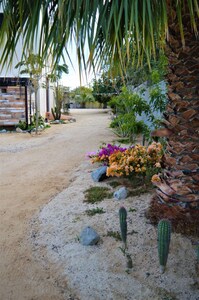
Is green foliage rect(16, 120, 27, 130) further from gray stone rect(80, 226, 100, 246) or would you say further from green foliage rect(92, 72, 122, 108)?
gray stone rect(80, 226, 100, 246)

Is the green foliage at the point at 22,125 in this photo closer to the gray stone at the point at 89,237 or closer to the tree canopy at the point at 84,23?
the gray stone at the point at 89,237

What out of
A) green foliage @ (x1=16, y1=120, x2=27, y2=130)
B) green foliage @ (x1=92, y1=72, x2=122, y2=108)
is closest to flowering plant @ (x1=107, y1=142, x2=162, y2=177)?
green foliage @ (x1=92, y1=72, x2=122, y2=108)

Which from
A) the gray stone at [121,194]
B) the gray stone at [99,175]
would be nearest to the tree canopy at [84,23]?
the gray stone at [121,194]

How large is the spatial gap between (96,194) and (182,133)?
1.69 metres

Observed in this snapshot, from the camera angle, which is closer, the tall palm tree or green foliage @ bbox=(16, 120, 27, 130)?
the tall palm tree

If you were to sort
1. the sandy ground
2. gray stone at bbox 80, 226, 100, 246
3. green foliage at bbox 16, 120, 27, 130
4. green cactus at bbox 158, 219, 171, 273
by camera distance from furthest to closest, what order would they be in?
1. green foliage at bbox 16, 120, 27, 130
2. gray stone at bbox 80, 226, 100, 246
3. the sandy ground
4. green cactus at bbox 158, 219, 171, 273

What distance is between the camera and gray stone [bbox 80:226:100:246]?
2669mm

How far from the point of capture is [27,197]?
4.23 m

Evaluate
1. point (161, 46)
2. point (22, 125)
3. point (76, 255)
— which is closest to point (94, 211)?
point (76, 255)

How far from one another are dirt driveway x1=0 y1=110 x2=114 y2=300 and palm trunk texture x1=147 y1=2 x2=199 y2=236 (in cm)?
127

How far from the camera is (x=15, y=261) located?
2586 mm

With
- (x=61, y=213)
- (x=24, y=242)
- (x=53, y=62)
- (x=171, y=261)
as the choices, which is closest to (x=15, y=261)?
(x=24, y=242)

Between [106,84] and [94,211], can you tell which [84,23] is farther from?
[106,84]

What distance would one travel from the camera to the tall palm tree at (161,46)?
176cm
